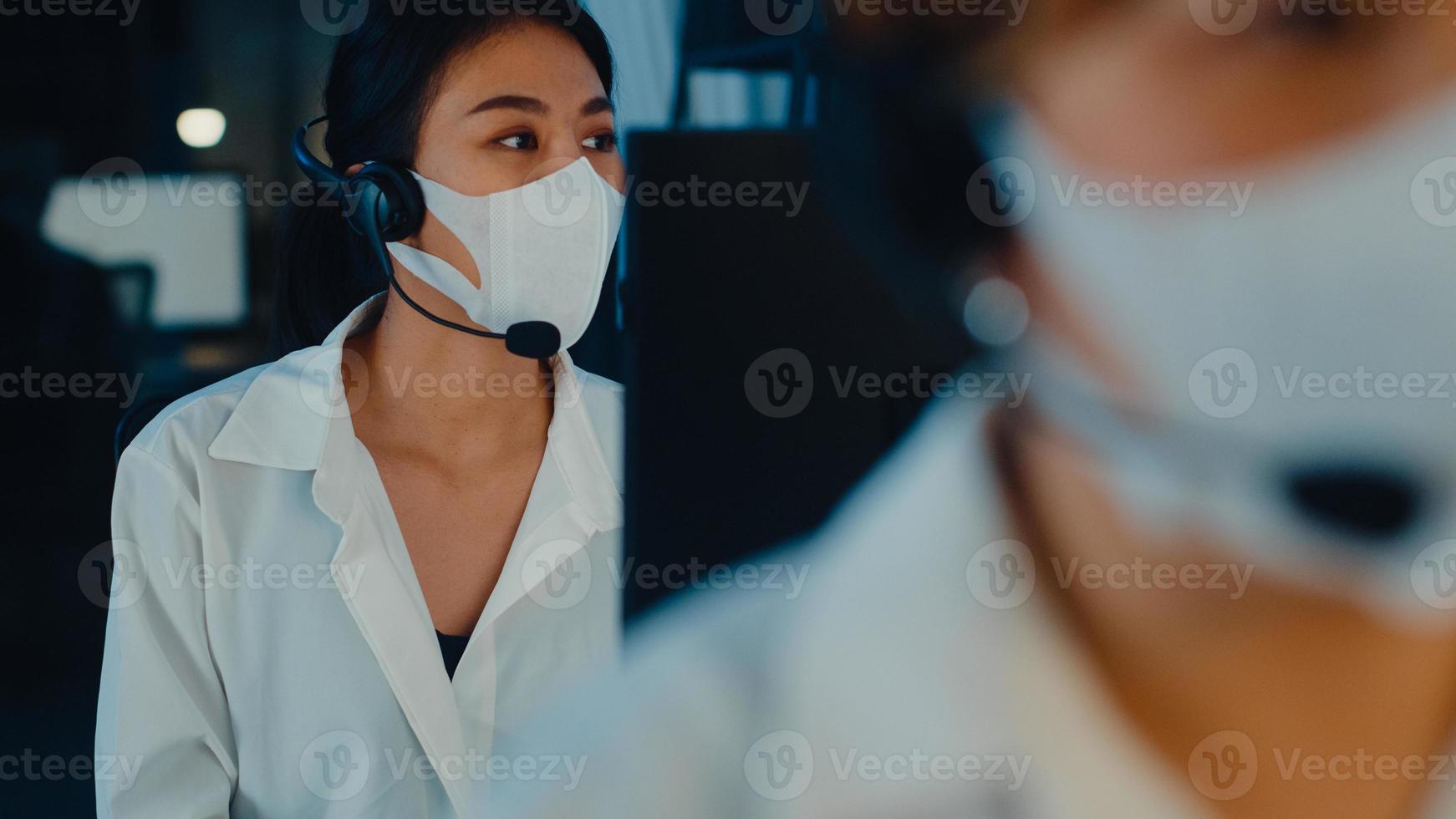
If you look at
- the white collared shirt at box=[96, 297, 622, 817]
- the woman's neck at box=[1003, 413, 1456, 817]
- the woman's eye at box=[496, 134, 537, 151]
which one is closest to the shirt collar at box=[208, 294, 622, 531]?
the white collared shirt at box=[96, 297, 622, 817]

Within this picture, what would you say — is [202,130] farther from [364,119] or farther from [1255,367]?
[1255,367]

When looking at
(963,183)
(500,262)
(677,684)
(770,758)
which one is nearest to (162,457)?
(500,262)

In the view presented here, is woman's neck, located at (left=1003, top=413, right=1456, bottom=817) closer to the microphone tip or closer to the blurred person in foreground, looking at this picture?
the blurred person in foreground

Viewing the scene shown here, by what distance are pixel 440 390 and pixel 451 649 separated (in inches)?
9.6

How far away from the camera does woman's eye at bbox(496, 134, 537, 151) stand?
954 mm

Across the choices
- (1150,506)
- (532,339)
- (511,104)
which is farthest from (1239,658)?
(511,104)

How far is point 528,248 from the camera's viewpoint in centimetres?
99

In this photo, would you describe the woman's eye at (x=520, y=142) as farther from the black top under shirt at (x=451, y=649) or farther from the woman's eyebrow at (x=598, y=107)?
the black top under shirt at (x=451, y=649)

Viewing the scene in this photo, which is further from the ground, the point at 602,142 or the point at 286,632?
the point at 602,142

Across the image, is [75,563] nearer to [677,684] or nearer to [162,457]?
[162,457]

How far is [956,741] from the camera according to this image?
109cm

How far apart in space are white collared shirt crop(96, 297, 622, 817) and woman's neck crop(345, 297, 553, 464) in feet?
0.05

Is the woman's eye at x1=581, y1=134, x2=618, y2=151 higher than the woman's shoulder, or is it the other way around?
the woman's eye at x1=581, y1=134, x2=618, y2=151

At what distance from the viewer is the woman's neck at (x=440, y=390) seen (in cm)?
99
